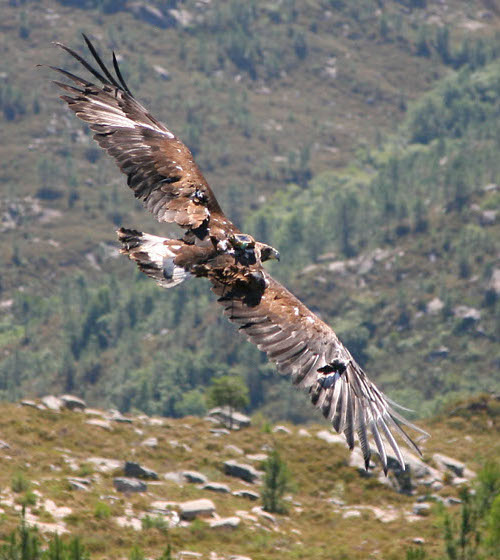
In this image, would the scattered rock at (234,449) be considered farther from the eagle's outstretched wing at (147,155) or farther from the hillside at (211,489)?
the eagle's outstretched wing at (147,155)

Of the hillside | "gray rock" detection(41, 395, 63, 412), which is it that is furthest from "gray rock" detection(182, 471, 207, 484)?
"gray rock" detection(41, 395, 63, 412)

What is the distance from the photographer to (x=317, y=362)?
1748cm

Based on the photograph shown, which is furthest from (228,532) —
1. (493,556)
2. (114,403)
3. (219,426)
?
(114,403)

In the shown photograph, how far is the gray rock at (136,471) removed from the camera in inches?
1452

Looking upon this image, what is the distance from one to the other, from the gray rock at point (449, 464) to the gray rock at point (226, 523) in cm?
1180

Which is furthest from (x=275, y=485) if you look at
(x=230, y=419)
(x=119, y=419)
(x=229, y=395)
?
(x=229, y=395)

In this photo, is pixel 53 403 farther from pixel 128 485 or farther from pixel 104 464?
pixel 128 485

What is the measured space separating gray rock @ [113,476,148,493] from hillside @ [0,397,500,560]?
45 mm

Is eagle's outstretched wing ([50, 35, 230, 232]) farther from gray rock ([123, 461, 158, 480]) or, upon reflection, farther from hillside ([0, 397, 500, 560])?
gray rock ([123, 461, 158, 480])

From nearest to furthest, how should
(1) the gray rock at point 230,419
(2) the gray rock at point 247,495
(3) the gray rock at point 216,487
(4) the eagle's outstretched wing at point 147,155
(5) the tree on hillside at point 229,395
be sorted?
(4) the eagle's outstretched wing at point 147,155, (3) the gray rock at point 216,487, (2) the gray rock at point 247,495, (1) the gray rock at point 230,419, (5) the tree on hillside at point 229,395

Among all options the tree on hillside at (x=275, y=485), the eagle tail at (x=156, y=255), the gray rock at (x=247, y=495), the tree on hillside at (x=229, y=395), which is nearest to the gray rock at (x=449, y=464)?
the tree on hillside at (x=275, y=485)

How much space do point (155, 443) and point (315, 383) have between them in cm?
2575

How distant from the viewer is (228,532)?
107ft

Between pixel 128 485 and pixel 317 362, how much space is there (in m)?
19.2
